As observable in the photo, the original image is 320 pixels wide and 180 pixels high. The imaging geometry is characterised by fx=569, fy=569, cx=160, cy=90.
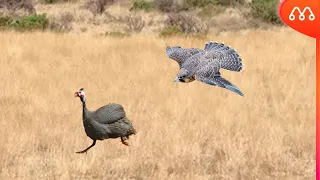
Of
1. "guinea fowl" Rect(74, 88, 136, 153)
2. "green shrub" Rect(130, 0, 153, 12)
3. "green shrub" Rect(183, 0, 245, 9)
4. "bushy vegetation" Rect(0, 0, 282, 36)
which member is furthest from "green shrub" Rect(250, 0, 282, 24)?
"guinea fowl" Rect(74, 88, 136, 153)

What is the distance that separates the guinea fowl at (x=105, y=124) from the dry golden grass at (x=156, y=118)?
204 centimetres

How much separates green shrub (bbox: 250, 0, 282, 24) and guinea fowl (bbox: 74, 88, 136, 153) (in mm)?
20093

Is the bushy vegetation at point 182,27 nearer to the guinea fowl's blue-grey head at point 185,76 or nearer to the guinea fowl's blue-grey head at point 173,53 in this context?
the guinea fowl's blue-grey head at point 173,53

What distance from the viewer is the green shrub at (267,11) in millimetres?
23094

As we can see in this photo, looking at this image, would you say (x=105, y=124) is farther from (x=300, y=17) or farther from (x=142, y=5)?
(x=142, y=5)

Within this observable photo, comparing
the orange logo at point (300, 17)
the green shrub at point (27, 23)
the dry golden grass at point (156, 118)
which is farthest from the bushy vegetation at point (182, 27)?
the orange logo at point (300, 17)

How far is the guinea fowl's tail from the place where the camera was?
322 cm

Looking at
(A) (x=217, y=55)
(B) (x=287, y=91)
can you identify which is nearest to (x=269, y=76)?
(B) (x=287, y=91)

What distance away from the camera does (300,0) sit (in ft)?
10.2

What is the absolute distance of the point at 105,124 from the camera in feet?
10.5

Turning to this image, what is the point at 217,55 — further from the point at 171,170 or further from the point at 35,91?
the point at 35,91

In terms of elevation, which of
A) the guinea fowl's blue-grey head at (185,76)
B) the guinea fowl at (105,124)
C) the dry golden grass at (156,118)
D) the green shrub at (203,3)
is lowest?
the green shrub at (203,3)

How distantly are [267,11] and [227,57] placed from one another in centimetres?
2052

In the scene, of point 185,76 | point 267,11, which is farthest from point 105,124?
point 267,11
